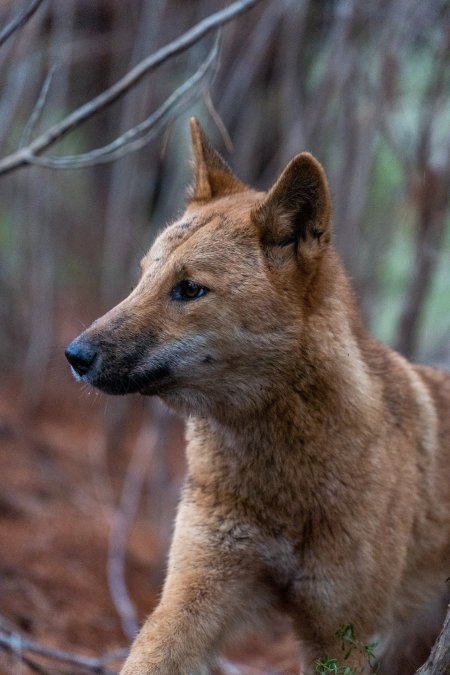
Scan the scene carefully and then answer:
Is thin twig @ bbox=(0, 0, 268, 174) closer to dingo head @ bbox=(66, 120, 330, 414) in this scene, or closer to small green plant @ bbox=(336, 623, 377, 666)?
dingo head @ bbox=(66, 120, 330, 414)

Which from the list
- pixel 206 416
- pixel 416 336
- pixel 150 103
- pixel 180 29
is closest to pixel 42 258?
pixel 150 103

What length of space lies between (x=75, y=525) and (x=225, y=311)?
4246 mm

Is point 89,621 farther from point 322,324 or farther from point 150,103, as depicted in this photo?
point 150,103

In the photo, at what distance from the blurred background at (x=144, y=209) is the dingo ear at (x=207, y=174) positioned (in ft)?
1.63

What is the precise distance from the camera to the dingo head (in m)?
3.62

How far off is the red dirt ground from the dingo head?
1886mm

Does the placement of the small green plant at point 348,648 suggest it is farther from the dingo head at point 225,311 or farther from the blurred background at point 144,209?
the blurred background at point 144,209

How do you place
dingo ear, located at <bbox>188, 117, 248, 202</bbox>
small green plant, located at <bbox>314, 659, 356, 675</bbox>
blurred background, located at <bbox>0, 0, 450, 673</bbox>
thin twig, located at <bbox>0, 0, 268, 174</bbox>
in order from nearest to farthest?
small green plant, located at <bbox>314, 659, 356, 675</bbox> < thin twig, located at <bbox>0, 0, 268, 174</bbox> < dingo ear, located at <bbox>188, 117, 248, 202</bbox> < blurred background, located at <bbox>0, 0, 450, 673</bbox>

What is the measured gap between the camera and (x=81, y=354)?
139 inches

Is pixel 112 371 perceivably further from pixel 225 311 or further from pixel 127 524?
pixel 127 524

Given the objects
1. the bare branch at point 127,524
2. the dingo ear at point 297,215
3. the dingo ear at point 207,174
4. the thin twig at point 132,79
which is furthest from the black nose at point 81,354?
the bare branch at point 127,524

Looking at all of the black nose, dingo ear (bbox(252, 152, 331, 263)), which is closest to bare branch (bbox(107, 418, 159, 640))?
the black nose

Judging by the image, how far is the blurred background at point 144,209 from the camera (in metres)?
6.65

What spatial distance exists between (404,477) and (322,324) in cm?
75
